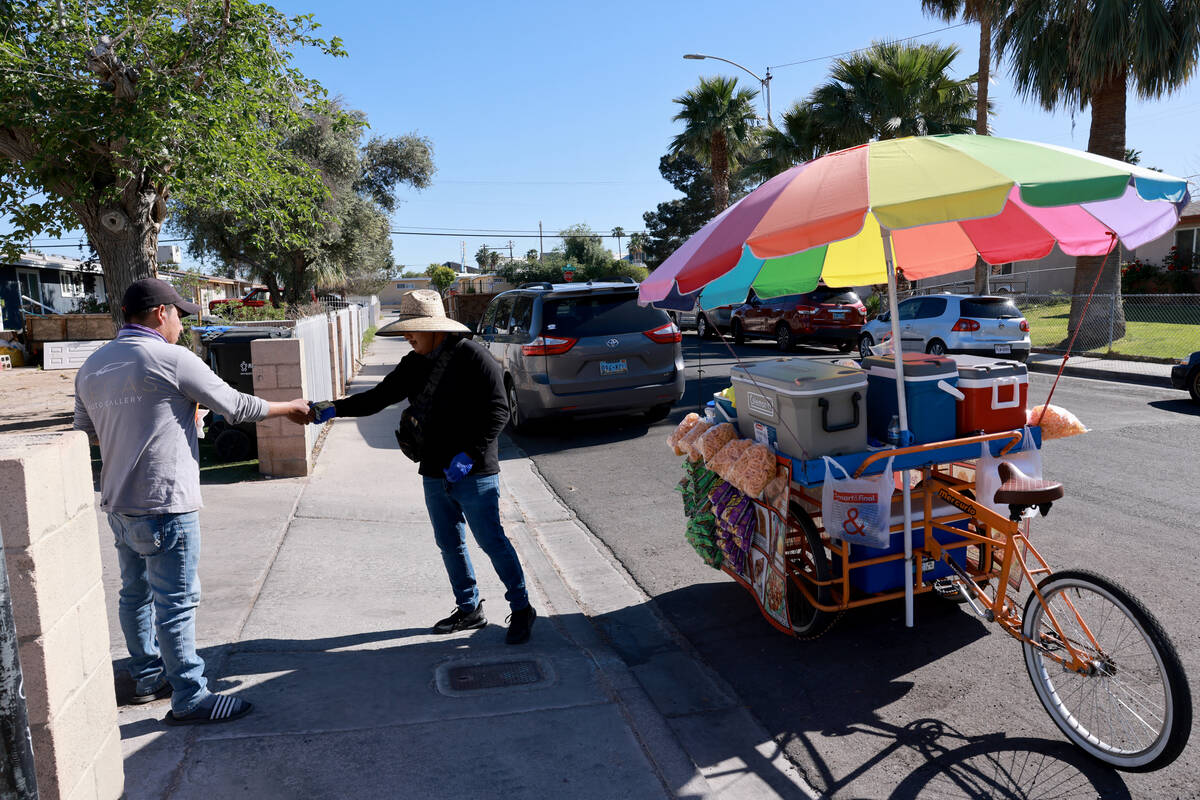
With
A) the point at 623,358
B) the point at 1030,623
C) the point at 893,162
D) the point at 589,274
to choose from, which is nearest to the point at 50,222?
the point at 623,358

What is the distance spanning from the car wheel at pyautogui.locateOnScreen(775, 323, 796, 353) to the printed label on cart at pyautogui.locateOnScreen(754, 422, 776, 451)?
1766 centimetres

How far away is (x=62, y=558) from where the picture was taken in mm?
2547

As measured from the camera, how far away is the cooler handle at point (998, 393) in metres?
4.06

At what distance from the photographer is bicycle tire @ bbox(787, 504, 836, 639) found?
13.3 ft

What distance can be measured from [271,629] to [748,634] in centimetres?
260

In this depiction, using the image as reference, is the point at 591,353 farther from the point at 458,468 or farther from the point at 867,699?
the point at 867,699

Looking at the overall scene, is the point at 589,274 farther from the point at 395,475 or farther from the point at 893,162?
the point at 893,162

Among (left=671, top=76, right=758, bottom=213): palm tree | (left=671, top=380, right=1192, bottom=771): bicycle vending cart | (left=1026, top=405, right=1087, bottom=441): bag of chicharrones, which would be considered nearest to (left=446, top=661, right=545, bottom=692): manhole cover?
(left=671, top=380, right=1192, bottom=771): bicycle vending cart

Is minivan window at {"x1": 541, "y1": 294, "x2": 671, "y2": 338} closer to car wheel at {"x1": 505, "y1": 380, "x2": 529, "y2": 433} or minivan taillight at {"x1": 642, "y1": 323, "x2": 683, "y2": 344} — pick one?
minivan taillight at {"x1": 642, "y1": 323, "x2": 683, "y2": 344}

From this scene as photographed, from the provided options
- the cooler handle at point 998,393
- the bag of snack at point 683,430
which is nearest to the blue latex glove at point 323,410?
the bag of snack at point 683,430

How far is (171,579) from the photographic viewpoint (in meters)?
3.39

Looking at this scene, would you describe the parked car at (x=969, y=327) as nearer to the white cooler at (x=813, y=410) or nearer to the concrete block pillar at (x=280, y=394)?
the concrete block pillar at (x=280, y=394)

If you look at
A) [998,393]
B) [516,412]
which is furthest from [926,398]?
[516,412]

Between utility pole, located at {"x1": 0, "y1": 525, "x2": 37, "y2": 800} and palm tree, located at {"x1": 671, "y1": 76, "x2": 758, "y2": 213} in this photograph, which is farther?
palm tree, located at {"x1": 671, "y1": 76, "x2": 758, "y2": 213}
